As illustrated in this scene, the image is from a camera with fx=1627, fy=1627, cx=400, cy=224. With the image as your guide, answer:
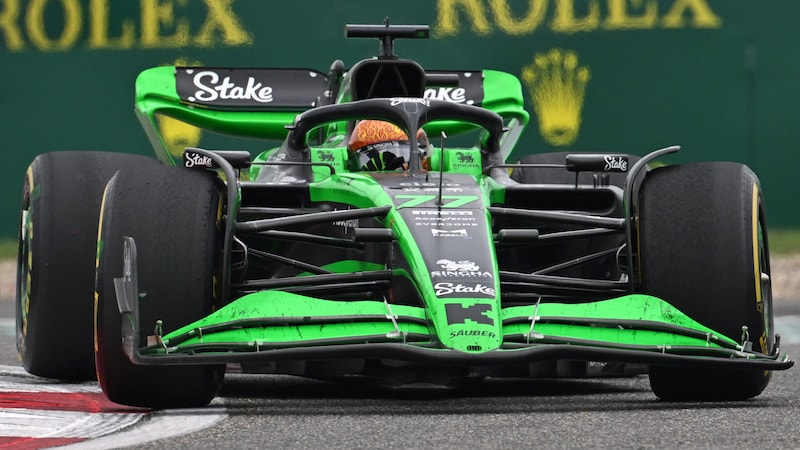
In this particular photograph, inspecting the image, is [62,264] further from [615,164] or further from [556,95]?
[556,95]

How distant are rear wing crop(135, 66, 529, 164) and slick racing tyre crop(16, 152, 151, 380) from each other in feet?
5.96

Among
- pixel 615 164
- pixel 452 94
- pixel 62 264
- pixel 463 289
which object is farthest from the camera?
pixel 452 94

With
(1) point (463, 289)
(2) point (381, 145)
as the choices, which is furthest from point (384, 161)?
(1) point (463, 289)

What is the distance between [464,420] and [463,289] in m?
0.55

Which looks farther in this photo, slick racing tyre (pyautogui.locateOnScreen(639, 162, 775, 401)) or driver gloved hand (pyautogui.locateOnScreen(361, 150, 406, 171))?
driver gloved hand (pyautogui.locateOnScreen(361, 150, 406, 171))

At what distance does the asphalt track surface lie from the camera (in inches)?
178

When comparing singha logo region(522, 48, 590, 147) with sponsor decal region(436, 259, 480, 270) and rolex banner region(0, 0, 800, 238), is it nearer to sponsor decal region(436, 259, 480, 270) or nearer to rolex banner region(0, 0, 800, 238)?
rolex banner region(0, 0, 800, 238)

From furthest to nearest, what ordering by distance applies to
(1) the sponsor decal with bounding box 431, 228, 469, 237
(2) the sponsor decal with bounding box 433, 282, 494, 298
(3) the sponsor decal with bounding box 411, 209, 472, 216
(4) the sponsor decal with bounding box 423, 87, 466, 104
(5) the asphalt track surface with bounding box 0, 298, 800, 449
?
1. (4) the sponsor decal with bounding box 423, 87, 466, 104
2. (3) the sponsor decal with bounding box 411, 209, 472, 216
3. (1) the sponsor decal with bounding box 431, 228, 469, 237
4. (2) the sponsor decal with bounding box 433, 282, 494, 298
5. (5) the asphalt track surface with bounding box 0, 298, 800, 449

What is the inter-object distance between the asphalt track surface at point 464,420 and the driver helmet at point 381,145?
109cm

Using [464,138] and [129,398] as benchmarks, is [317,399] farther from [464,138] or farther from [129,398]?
[464,138]

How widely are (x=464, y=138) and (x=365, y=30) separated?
15.0 ft

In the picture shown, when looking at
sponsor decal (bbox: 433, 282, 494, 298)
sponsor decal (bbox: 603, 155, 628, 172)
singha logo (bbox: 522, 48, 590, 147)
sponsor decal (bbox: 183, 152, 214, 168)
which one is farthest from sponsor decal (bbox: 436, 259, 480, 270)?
singha logo (bbox: 522, 48, 590, 147)

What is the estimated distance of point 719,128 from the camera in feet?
42.4

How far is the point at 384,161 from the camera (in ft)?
23.3
